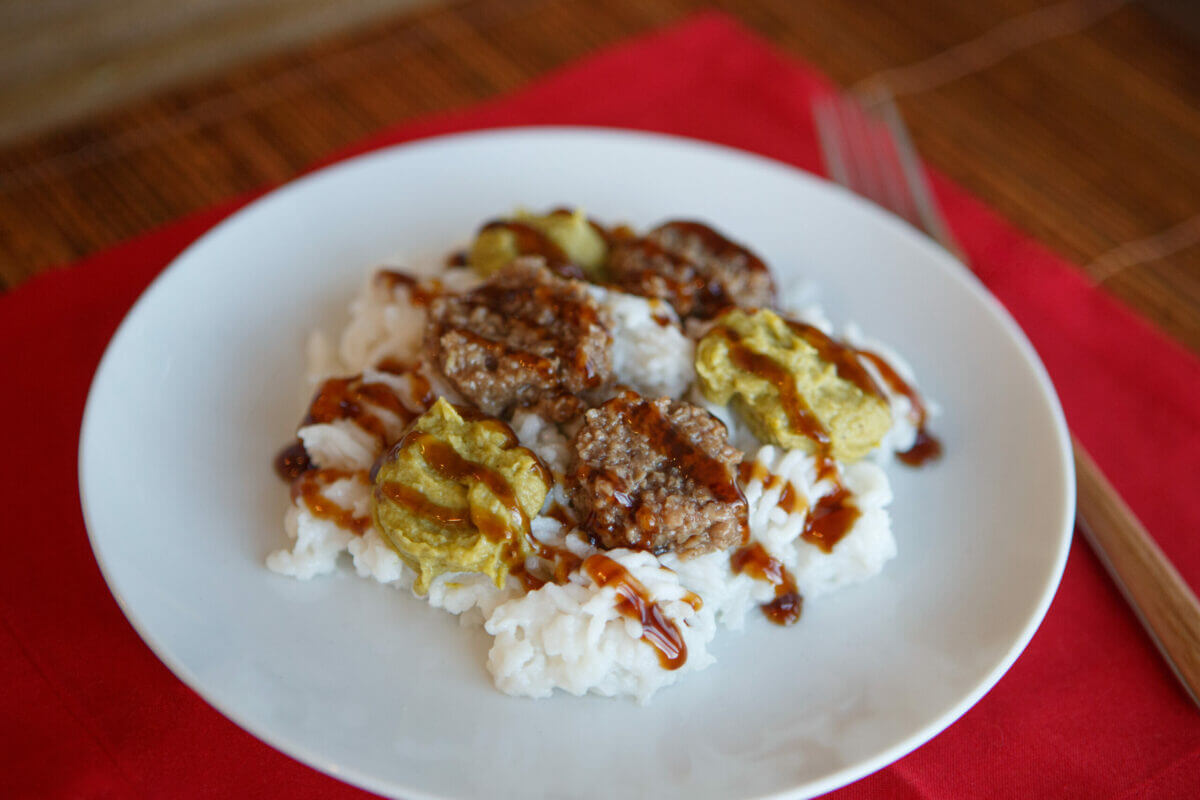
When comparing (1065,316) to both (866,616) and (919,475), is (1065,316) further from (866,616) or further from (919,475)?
(866,616)

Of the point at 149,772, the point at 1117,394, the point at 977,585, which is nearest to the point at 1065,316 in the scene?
the point at 1117,394

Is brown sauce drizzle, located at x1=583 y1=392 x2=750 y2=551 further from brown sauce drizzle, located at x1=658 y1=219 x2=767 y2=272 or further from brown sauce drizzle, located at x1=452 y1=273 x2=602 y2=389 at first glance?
brown sauce drizzle, located at x1=658 y1=219 x2=767 y2=272

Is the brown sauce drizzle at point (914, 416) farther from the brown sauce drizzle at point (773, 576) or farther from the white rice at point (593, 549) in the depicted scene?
the brown sauce drizzle at point (773, 576)

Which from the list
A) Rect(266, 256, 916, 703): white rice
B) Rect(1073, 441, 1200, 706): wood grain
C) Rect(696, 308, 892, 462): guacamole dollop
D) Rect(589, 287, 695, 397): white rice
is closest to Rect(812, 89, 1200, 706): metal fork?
Rect(1073, 441, 1200, 706): wood grain

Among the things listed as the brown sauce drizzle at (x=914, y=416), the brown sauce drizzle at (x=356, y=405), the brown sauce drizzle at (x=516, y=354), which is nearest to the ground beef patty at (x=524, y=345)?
the brown sauce drizzle at (x=516, y=354)

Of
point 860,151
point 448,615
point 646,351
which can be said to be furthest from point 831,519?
point 860,151
